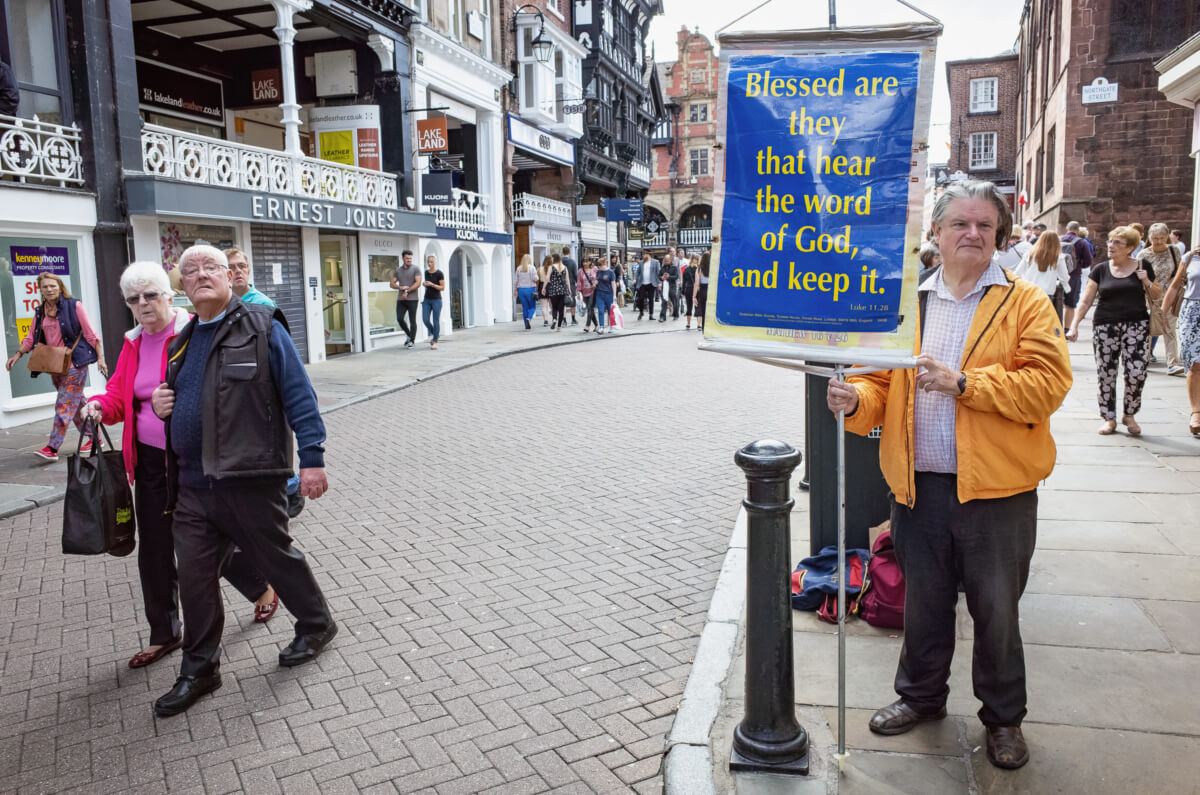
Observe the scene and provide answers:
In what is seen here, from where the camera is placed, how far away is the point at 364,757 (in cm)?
323

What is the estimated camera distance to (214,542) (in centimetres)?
376

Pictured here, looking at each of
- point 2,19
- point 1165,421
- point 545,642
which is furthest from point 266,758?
point 2,19

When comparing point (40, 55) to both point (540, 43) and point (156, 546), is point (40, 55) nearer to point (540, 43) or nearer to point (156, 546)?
point (156, 546)

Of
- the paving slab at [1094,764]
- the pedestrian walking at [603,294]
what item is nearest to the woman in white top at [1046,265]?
the paving slab at [1094,764]

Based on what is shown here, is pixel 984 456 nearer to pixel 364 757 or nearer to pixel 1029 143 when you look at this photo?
pixel 364 757

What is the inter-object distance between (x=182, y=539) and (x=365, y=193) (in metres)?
14.9

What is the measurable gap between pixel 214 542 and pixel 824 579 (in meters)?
2.71

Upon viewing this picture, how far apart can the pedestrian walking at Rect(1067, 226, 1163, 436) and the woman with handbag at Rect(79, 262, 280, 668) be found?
23.8 ft

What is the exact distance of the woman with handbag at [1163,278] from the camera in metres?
9.60

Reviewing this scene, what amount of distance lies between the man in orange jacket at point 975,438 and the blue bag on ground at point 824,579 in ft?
3.45

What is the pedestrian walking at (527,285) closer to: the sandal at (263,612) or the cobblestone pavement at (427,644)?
the cobblestone pavement at (427,644)

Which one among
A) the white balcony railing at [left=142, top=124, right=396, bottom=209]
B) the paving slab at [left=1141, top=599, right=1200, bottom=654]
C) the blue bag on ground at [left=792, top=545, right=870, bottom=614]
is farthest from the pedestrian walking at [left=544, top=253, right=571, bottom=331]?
the paving slab at [left=1141, top=599, right=1200, bottom=654]

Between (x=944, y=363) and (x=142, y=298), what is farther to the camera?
(x=142, y=298)

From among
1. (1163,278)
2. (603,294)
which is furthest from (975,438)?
(603,294)
